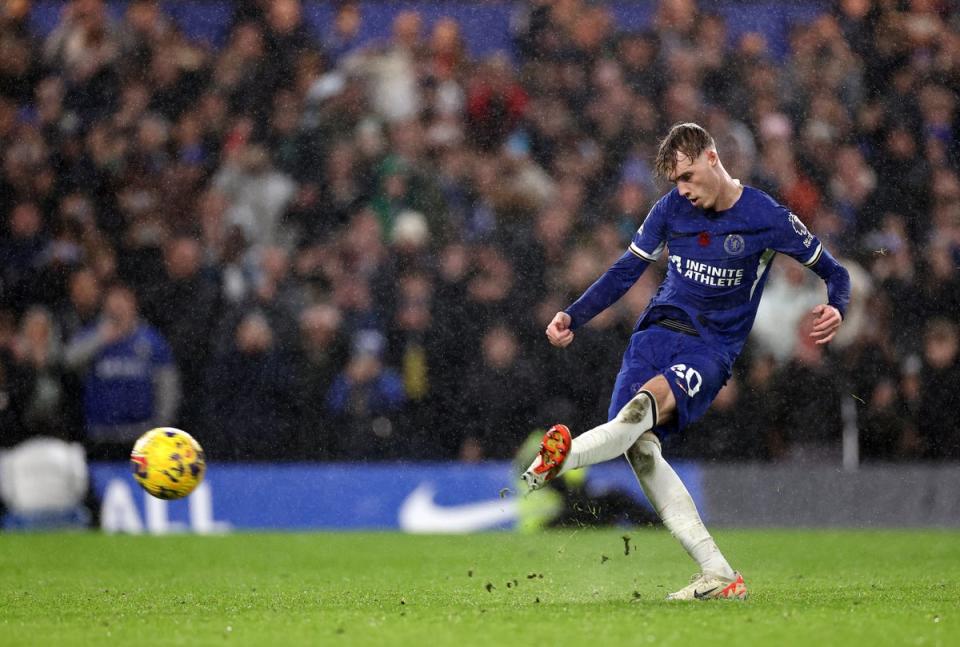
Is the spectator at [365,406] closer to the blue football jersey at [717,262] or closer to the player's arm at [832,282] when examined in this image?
the blue football jersey at [717,262]

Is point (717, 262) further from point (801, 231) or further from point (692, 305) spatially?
point (801, 231)

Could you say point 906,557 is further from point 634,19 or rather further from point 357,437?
point 634,19

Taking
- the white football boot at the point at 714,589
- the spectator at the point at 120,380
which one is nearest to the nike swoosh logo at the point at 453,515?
the spectator at the point at 120,380

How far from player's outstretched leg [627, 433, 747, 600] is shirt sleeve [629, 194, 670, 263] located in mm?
785

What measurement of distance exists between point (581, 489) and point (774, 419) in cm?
163

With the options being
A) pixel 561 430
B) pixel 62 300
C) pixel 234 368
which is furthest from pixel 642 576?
pixel 62 300

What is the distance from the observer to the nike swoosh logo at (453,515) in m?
11.2

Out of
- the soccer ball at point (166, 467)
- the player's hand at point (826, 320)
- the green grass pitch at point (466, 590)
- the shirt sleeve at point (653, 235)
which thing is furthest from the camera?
the soccer ball at point (166, 467)

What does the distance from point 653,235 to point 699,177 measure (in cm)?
40

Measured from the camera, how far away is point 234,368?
37.3 feet

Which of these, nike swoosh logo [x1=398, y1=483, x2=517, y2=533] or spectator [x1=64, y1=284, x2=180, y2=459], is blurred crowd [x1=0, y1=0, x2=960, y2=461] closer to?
spectator [x1=64, y1=284, x2=180, y2=459]

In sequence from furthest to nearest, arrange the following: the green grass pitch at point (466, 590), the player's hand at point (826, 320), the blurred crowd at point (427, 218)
Answer: 1. the blurred crowd at point (427, 218)
2. the player's hand at point (826, 320)
3. the green grass pitch at point (466, 590)

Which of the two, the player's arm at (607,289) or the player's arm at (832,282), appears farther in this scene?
the player's arm at (607,289)

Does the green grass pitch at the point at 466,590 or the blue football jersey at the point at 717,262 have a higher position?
the blue football jersey at the point at 717,262
